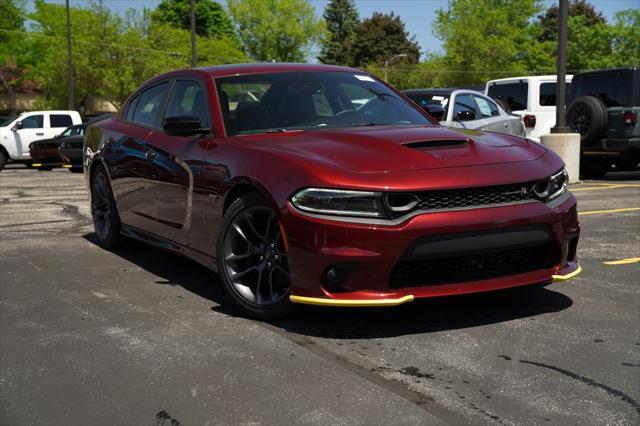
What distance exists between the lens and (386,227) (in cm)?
383

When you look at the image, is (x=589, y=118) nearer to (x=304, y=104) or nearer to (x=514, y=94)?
(x=514, y=94)

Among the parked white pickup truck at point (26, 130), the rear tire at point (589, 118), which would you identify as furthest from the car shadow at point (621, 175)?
the parked white pickup truck at point (26, 130)

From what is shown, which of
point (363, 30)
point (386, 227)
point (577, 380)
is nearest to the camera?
point (577, 380)

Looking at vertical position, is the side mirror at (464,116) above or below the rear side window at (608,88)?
below

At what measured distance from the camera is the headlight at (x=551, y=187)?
167 inches

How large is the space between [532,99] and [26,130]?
48.6 ft

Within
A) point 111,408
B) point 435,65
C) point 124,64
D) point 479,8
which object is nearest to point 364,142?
point 111,408

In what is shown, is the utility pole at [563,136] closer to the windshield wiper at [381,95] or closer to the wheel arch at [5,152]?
the windshield wiper at [381,95]

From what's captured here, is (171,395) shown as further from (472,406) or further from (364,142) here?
(364,142)

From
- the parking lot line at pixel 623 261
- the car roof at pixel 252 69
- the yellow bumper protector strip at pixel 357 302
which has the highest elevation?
the car roof at pixel 252 69

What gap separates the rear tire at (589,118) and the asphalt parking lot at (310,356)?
8.24 meters

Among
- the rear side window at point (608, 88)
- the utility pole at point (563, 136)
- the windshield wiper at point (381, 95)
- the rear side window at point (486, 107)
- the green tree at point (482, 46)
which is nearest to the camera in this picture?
the windshield wiper at point (381, 95)

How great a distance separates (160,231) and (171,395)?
2483 millimetres

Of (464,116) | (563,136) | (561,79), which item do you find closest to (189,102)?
(464,116)
